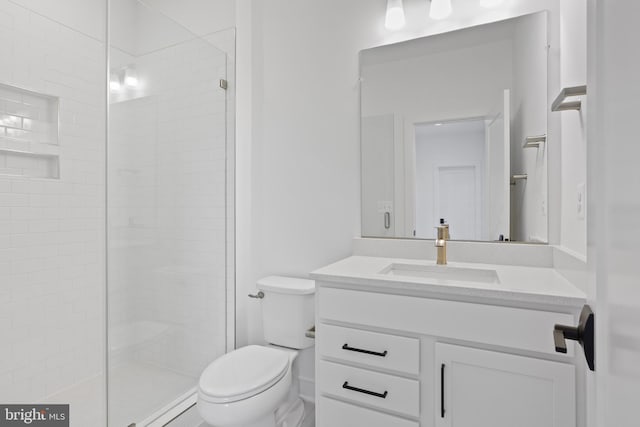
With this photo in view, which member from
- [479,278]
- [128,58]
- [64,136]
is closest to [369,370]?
[479,278]

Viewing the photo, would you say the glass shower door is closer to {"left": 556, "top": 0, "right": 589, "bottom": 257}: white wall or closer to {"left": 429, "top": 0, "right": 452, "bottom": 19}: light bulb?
{"left": 429, "top": 0, "right": 452, "bottom": 19}: light bulb

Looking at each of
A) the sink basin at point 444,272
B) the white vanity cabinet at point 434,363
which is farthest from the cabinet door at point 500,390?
the sink basin at point 444,272

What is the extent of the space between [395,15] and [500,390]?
168 centimetres

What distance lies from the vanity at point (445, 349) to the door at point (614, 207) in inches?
21.8

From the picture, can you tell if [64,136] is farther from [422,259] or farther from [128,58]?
[422,259]

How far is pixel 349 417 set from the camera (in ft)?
4.00

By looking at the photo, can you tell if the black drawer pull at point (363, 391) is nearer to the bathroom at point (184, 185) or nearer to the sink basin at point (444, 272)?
the bathroom at point (184, 185)

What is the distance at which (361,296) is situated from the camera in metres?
1.20

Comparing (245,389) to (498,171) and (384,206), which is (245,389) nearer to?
(384,206)

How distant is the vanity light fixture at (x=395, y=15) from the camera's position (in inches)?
63.2

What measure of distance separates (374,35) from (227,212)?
1.33m

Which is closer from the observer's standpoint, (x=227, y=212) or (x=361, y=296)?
(x=361, y=296)

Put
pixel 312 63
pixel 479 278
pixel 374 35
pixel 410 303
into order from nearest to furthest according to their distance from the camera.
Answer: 1. pixel 410 303
2. pixel 479 278
3. pixel 374 35
4. pixel 312 63

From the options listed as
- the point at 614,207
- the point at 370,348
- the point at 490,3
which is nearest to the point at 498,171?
the point at 490,3
